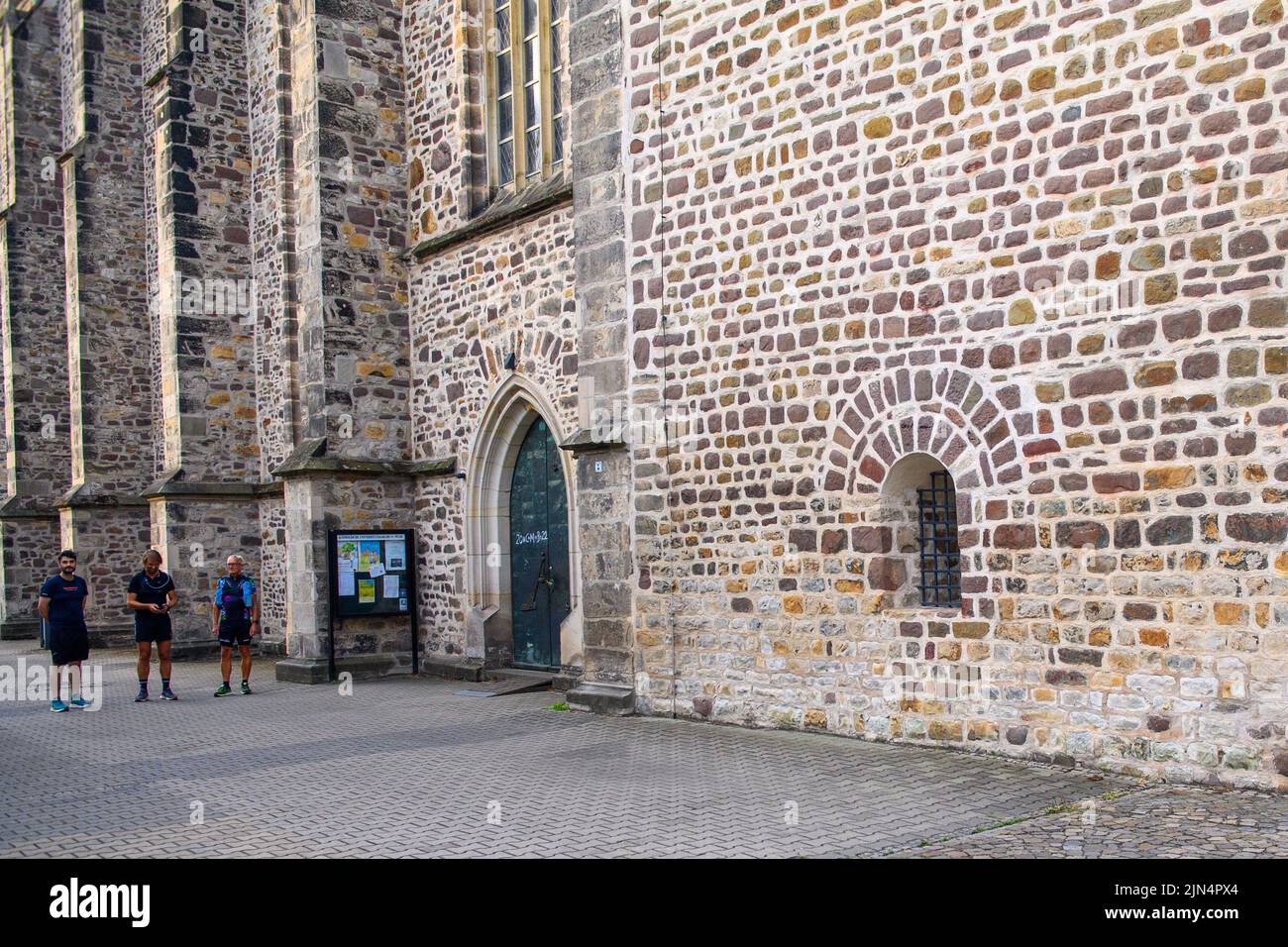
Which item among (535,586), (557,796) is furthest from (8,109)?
(557,796)

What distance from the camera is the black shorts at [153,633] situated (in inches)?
496

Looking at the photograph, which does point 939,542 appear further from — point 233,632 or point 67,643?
point 67,643

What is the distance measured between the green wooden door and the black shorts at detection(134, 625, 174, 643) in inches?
147

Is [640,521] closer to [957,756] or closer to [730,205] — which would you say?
[730,205]

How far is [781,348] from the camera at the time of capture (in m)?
9.23

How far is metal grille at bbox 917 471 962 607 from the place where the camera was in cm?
848

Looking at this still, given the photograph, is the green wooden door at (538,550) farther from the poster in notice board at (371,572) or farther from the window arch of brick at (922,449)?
the window arch of brick at (922,449)

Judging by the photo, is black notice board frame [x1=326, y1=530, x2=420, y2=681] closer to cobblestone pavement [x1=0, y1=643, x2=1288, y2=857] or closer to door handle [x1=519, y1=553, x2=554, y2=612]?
door handle [x1=519, y1=553, x2=554, y2=612]

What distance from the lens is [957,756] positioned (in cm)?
775

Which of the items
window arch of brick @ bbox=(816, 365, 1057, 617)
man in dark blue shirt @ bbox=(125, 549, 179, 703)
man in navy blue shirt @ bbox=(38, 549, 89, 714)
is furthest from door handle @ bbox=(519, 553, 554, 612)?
window arch of brick @ bbox=(816, 365, 1057, 617)

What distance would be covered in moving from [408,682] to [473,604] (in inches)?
48.1

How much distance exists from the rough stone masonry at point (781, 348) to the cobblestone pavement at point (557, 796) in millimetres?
578

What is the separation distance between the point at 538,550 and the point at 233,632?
11.2ft

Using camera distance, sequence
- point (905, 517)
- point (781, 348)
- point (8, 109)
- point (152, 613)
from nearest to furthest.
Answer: point (905, 517), point (781, 348), point (152, 613), point (8, 109)
